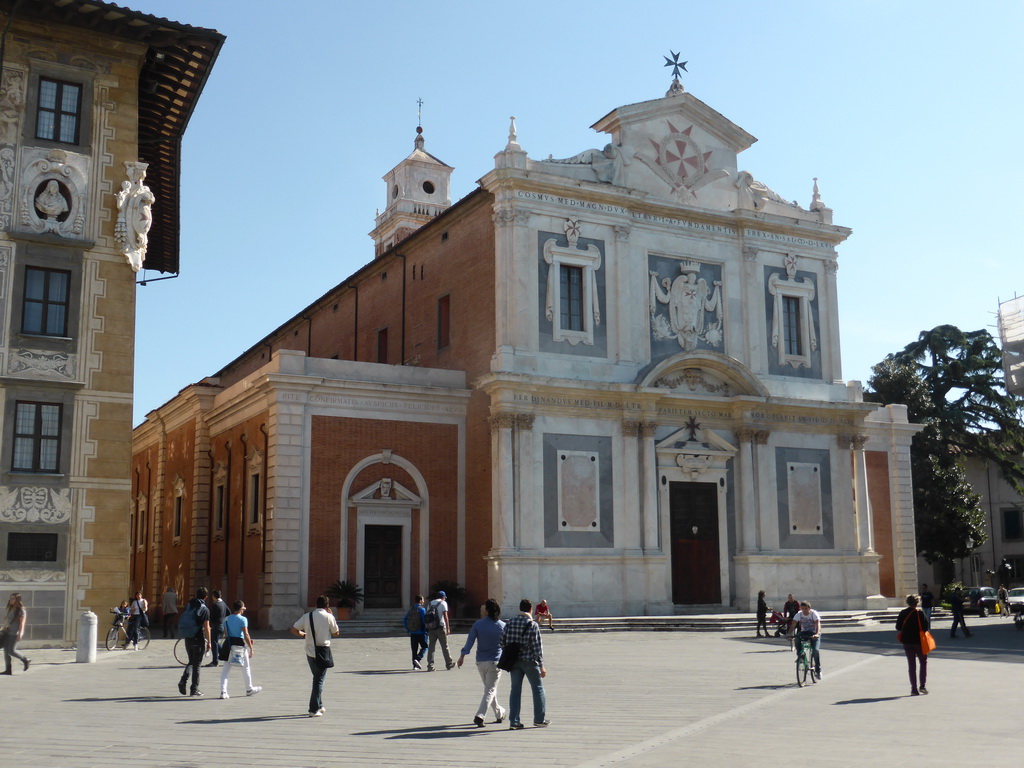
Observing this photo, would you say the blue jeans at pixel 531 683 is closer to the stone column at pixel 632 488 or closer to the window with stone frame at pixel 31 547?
the window with stone frame at pixel 31 547

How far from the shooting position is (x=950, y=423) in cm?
5247

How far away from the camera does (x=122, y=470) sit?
2495cm

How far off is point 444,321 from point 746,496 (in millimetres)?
11434

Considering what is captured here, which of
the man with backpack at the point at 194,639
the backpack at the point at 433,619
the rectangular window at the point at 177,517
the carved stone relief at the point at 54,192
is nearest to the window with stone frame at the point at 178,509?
the rectangular window at the point at 177,517

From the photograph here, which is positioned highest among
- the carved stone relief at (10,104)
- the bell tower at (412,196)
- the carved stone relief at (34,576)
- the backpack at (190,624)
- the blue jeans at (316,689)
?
the bell tower at (412,196)

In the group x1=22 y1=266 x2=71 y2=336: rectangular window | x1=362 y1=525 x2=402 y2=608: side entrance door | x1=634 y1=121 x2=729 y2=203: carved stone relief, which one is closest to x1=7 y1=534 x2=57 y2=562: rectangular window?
x1=22 y1=266 x2=71 y2=336: rectangular window

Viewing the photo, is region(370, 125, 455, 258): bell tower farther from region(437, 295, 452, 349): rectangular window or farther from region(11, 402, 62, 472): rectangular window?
region(11, 402, 62, 472): rectangular window

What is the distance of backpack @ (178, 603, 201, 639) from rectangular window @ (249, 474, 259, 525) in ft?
55.8

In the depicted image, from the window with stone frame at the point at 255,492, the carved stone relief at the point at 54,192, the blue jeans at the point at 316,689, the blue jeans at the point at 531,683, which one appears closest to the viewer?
the blue jeans at the point at 531,683

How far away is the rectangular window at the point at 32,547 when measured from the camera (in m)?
23.6

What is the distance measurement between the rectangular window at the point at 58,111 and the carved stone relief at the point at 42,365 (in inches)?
196

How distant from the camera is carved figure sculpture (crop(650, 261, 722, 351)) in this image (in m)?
35.7

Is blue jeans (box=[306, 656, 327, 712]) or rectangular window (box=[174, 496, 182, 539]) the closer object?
blue jeans (box=[306, 656, 327, 712])

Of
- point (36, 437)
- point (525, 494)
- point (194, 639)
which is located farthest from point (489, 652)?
point (525, 494)
